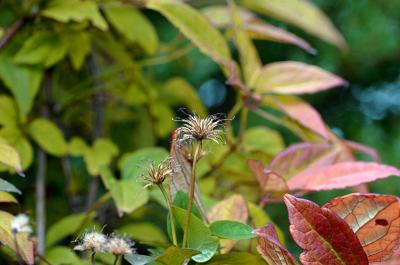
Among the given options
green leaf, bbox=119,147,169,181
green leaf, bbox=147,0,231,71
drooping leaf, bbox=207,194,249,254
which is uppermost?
green leaf, bbox=147,0,231,71

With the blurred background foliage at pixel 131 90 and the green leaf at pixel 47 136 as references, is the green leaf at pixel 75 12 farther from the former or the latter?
the green leaf at pixel 47 136

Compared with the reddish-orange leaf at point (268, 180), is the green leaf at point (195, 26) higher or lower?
higher

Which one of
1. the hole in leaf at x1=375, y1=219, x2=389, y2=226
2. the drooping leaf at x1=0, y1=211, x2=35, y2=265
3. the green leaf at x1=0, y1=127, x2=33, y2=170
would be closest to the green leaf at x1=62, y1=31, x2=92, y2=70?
the green leaf at x1=0, y1=127, x2=33, y2=170

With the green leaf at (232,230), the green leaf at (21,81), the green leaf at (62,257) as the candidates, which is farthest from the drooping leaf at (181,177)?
the green leaf at (21,81)

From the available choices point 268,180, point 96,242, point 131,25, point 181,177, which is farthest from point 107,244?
point 131,25

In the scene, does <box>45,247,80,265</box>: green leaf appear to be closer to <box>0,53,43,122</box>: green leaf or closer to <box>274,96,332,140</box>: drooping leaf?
<box>0,53,43,122</box>: green leaf

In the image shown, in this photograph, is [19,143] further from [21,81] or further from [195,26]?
[195,26]

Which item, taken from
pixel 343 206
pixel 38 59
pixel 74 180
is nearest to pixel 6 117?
pixel 38 59
